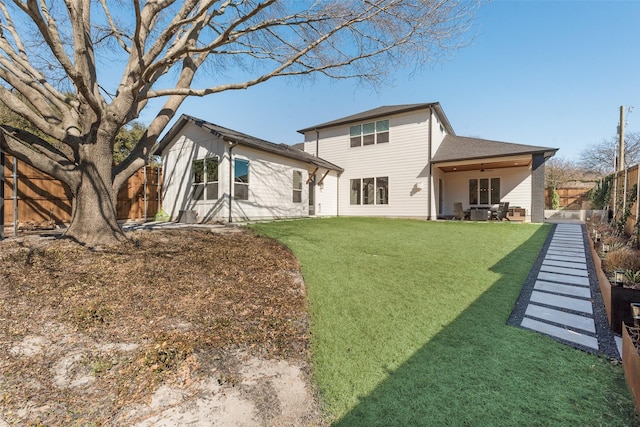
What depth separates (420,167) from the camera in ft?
45.7

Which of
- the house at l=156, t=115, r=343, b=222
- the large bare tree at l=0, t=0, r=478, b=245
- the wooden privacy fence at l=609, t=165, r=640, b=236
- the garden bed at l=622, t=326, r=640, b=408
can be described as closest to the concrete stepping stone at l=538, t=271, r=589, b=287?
the wooden privacy fence at l=609, t=165, r=640, b=236

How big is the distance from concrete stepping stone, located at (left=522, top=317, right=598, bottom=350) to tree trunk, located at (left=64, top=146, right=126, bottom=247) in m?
6.22

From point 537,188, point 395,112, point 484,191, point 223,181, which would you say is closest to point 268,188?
point 223,181

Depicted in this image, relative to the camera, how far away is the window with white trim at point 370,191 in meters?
15.0

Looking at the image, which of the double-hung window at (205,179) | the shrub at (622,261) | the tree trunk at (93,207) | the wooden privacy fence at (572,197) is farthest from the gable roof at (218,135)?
the wooden privacy fence at (572,197)

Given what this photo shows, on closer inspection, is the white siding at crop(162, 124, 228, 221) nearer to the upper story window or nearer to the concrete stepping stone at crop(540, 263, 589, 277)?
the upper story window

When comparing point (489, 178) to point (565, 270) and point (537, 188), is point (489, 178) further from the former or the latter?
point (565, 270)

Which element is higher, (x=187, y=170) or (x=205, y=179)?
(x=187, y=170)

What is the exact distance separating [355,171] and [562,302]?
12690 mm

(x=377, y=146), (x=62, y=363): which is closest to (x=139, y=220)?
(x=62, y=363)

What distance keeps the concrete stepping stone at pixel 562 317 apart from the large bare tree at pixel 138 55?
5.02 m

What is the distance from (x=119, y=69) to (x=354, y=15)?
6920 millimetres

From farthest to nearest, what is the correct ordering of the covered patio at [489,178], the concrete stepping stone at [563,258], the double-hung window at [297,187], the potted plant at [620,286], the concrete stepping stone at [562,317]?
the double-hung window at [297,187] → the covered patio at [489,178] → the concrete stepping stone at [563,258] → the concrete stepping stone at [562,317] → the potted plant at [620,286]

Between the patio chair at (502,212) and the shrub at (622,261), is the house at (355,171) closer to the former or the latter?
the patio chair at (502,212)
